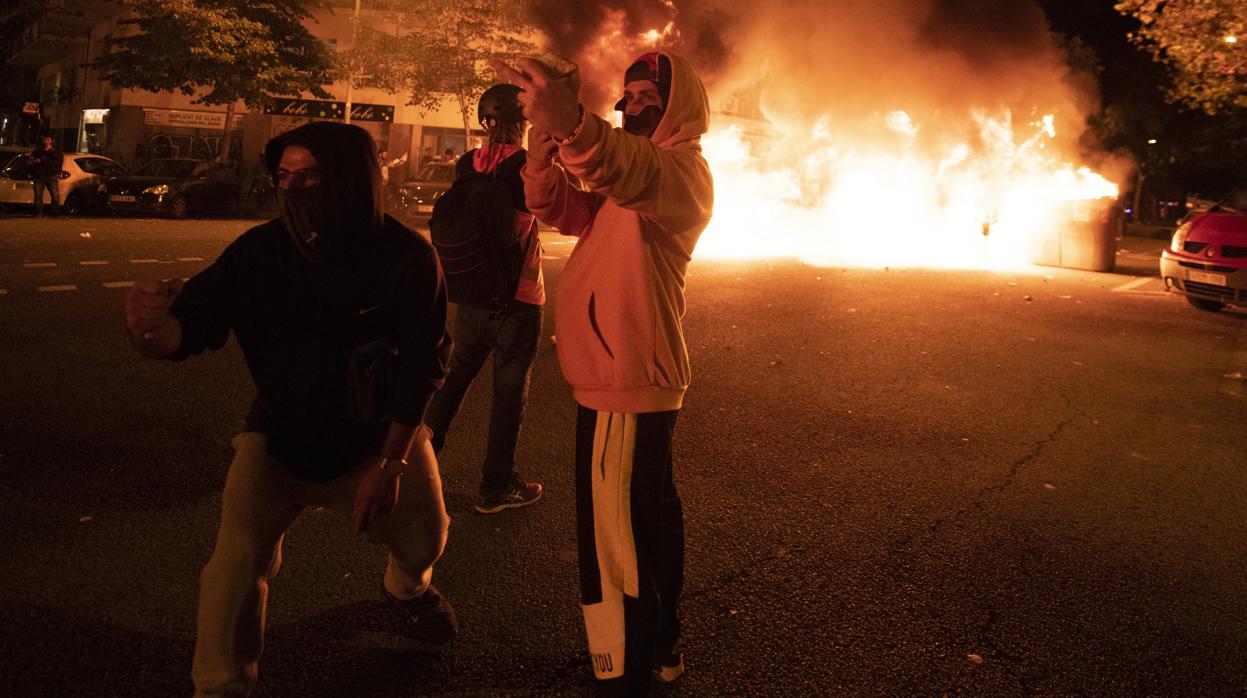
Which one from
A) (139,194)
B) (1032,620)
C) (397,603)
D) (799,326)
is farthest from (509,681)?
(139,194)

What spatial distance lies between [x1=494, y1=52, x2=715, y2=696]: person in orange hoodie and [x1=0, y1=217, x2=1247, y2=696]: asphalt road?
0.44 metres

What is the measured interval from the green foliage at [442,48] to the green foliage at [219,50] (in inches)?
105

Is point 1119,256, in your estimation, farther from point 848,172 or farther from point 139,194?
point 139,194

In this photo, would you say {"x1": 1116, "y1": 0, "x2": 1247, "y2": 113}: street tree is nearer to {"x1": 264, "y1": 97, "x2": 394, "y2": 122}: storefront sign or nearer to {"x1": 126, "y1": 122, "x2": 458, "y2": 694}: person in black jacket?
{"x1": 126, "y1": 122, "x2": 458, "y2": 694}: person in black jacket

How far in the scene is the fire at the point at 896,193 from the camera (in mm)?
20047

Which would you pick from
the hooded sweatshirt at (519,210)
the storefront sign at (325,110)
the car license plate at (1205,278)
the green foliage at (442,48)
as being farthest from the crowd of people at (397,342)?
the green foliage at (442,48)

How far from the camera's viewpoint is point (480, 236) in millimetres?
3791

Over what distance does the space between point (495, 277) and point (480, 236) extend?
0.18 meters

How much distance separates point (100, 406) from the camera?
17.9 feet

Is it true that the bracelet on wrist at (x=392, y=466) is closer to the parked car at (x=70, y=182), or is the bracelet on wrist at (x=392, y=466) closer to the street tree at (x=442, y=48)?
the parked car at (x=70, y=182)

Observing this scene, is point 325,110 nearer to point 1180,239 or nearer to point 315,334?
point 1180,239

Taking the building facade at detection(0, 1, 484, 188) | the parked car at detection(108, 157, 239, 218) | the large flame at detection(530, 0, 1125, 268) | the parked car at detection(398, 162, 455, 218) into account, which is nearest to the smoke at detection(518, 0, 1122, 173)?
the large flame at detection(530, 0, 1125, 268)

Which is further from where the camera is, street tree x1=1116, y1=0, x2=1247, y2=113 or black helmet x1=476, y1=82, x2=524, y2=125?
street tree x1=1116, y1=0, x2=1247, y2=113

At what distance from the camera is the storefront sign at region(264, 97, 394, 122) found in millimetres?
31016
